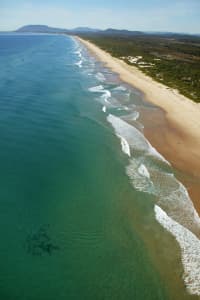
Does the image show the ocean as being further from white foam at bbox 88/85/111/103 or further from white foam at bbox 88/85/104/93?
white foam at bbox 88/85/104/93

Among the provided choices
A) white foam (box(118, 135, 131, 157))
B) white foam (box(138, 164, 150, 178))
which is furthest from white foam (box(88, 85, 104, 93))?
white foam (box(138, 164, 150, 178))

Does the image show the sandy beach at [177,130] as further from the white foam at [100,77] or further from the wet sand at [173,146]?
the white foam at [100,77]

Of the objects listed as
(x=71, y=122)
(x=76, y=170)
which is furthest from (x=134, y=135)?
(x=76, y=170)

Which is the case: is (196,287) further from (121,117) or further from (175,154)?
(121,117)

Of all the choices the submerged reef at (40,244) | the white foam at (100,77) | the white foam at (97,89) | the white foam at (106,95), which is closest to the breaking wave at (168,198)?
the submerged reef at (40,244)

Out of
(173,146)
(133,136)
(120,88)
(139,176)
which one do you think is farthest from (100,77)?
(139,176)

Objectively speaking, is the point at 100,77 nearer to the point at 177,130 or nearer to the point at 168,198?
the point at 177,130
